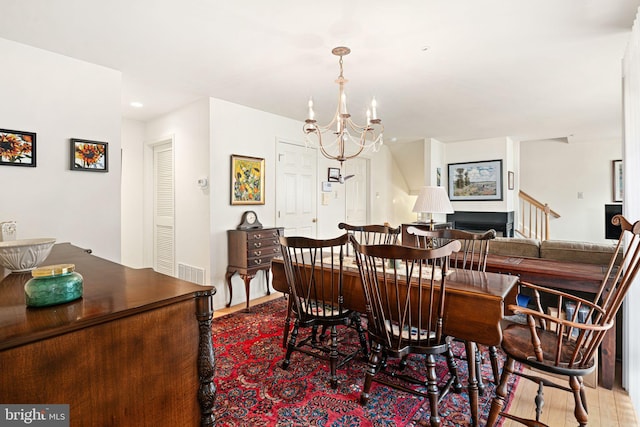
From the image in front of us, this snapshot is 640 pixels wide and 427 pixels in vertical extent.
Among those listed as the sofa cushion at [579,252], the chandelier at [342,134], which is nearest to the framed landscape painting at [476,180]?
the chandelier at [342,134]

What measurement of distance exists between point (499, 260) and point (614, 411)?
1168mm

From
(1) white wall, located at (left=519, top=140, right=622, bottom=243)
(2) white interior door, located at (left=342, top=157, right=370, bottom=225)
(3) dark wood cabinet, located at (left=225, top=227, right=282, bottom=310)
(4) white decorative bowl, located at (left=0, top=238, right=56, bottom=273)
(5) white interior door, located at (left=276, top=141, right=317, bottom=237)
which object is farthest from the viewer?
(1) white wall, located at (left=519, top=140, right=622, bottom=243)

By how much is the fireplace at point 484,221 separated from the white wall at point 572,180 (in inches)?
57.8

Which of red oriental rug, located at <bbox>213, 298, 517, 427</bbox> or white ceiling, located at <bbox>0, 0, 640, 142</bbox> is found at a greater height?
white ceiling, located at <bbox>0, 0, 640, 142</bbox>

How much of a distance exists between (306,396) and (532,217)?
665 cm

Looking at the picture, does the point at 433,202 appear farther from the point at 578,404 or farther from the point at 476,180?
the point at 476,180

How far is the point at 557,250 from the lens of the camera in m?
2.83

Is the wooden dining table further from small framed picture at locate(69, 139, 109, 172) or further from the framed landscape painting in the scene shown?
the framed landscape painting

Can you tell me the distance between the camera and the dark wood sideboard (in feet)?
2.52

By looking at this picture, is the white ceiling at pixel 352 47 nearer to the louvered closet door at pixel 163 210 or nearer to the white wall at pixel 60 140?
the white wall at pixel 60 140

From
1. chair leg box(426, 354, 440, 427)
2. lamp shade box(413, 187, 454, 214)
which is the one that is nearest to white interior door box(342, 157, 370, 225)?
lamp shade box(413, 187, 454, 214)

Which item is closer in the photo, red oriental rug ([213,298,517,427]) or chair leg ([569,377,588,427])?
chair leg ([569,377,588,427])

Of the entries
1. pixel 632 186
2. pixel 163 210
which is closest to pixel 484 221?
pixel 632 186

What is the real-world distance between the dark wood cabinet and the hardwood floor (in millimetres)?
2664
